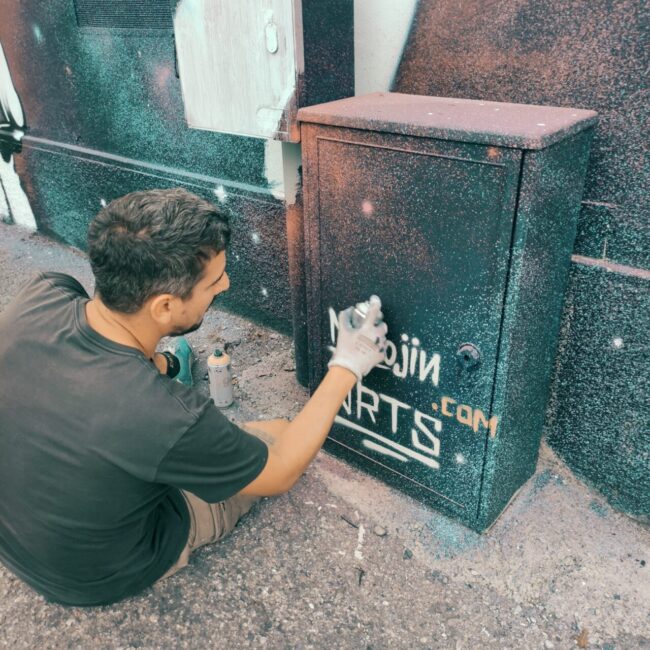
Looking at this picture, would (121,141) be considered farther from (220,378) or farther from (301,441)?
Result: (301,441)

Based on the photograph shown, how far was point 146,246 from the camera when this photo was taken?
5.32 feet

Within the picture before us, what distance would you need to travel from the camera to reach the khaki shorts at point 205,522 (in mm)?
2109

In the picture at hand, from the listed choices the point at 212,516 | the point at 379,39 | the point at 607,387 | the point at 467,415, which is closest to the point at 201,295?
the point at 212,516

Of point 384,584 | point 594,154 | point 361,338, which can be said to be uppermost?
point 594,154

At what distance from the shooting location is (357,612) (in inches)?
78.7

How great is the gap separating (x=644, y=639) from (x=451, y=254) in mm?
1346

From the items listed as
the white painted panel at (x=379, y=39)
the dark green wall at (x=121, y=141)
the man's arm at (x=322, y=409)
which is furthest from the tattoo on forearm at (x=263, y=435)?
the white painted panel at (x=379, y=39)

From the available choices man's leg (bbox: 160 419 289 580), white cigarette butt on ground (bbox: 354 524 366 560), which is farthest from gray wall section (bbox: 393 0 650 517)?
man's leg (bbox: 160 419 289 580)

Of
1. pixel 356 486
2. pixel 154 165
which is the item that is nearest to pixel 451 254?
pixel 356 486

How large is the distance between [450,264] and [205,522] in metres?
1.22

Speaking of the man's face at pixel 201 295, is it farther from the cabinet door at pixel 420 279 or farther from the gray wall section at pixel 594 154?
the gray wall section at pixel 594 154

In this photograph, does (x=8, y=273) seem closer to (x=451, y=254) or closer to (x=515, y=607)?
(x=451, y=254)

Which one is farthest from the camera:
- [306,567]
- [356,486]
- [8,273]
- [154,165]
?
[8,273]

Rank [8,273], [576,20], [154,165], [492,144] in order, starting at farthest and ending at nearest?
[8,273] → [154,165] → [576,20] → [492,144]
